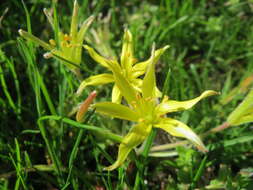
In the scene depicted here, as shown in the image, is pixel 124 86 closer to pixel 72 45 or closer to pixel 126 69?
pixel 126 69

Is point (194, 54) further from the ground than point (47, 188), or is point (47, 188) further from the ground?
point (194, 54)

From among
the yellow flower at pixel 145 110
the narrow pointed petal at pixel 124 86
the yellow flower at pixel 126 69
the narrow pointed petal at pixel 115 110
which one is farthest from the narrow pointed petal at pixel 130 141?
the yellow flower at pixel 126 69

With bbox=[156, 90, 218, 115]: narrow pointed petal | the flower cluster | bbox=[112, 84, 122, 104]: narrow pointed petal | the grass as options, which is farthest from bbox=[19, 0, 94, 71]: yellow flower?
bbox=[156, 90, 218, 115]: narrow pointed petal

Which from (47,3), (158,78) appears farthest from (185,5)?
(47,3)

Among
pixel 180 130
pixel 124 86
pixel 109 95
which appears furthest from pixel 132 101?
pixel 109 95

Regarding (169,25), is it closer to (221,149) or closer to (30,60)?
(221,149)

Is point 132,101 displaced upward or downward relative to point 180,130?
upward

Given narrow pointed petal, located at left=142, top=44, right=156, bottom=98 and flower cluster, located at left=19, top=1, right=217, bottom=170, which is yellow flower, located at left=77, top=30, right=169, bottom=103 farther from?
narrow pointed petal, located at left=142, top=44, right=156, bottom=98
